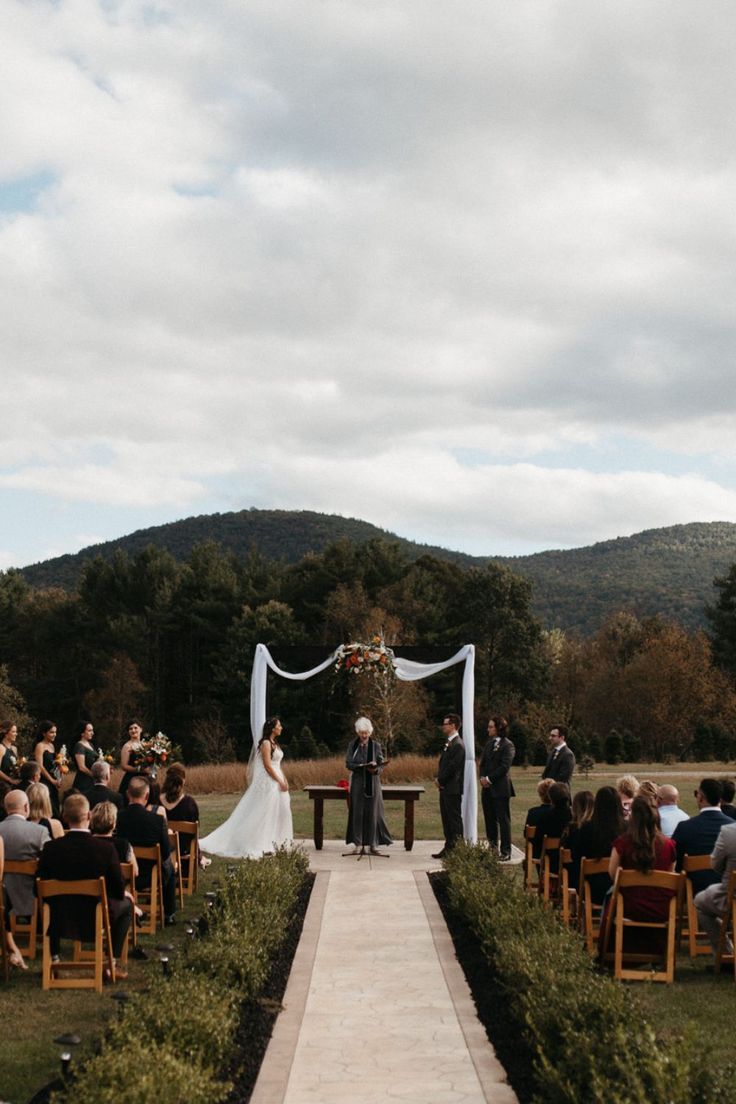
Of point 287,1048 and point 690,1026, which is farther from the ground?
point 690,1026

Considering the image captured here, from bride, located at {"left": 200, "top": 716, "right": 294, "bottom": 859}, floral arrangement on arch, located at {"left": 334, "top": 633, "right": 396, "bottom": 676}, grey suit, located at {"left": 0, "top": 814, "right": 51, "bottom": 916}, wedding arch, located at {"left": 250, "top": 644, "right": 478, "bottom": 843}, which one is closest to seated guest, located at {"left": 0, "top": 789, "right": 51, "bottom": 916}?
grey suit, located at {"left": 0, "top": 814, "right": 51, "bottom": 916}

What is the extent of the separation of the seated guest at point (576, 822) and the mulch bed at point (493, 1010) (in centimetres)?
103

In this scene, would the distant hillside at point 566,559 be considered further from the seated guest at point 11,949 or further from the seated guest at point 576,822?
the seated guest at point 11,949

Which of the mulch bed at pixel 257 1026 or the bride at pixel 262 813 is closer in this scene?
the mulch bed at pixel 257 1026

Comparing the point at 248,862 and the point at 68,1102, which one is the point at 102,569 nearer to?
the point at 248,862

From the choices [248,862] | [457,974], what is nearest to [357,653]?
[248,862]

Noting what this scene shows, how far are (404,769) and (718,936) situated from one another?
21.6 metres

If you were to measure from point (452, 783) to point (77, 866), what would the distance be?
7770 mm

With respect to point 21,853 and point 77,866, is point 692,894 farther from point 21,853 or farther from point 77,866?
point 21,853

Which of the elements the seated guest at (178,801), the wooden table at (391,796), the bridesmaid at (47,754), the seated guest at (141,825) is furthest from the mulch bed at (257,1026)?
the wooden table at (391,796)

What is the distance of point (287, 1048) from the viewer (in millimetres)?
6844

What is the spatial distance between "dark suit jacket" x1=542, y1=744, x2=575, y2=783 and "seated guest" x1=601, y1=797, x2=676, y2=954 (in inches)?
233

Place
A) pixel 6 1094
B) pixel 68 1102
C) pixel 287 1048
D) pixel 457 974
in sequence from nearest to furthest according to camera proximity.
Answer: pixel 68 1102 → pixel 6 1094 → pixel 287 1048 → pixel 457 974

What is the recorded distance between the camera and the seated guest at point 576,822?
10.2 m
